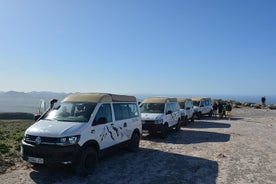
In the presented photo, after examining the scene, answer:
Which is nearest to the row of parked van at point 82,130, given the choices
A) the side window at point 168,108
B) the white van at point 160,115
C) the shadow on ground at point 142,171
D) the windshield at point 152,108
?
the shadow on ground at point 142,171

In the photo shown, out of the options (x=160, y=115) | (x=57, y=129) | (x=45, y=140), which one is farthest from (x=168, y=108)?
(x=45, y=140)

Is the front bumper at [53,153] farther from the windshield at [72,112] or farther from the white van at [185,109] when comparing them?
the white van at [185,109]

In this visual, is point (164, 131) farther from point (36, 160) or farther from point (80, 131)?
point (36, 160)

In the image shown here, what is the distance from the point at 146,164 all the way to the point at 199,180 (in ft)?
6.84

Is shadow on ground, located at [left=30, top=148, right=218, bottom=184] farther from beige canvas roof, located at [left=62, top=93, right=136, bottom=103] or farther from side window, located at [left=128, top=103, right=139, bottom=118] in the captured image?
beige canvas roof, located at [left=62, top=93, right=136, bottom=103]

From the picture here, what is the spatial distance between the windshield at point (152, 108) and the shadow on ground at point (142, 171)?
5.44m

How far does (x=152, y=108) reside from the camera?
16.6 meters

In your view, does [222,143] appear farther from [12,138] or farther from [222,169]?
[12,138]

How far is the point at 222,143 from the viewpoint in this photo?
45.9 feet

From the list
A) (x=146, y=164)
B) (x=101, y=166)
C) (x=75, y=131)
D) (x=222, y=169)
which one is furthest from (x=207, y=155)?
(x=75, y=131)

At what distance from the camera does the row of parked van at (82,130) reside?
7.68 metres

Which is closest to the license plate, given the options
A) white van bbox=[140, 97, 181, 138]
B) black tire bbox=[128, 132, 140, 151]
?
black tire bbox=[128, 132, 140, 151]

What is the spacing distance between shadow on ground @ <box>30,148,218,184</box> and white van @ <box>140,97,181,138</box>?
412 cm

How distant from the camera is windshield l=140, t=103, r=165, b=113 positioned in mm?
16258
